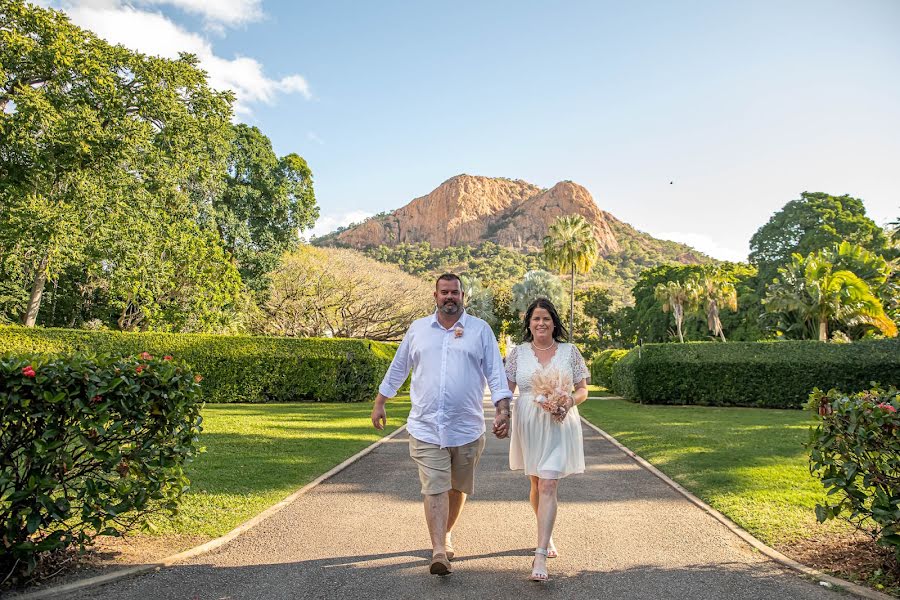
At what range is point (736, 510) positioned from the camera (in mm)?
6504

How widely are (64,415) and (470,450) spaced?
2.68 metres

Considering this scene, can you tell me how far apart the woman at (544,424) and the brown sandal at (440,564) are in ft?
1.88

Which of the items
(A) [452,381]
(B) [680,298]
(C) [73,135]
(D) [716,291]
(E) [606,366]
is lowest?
(E) [606,366]

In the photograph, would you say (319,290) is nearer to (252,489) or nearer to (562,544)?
(252,489)

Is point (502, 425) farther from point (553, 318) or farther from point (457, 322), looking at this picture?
point (553, 318)

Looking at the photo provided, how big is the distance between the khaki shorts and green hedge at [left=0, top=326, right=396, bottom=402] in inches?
720

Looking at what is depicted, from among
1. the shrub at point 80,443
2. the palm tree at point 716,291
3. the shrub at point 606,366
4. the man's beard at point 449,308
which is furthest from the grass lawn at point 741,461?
the palm tree at point 716,291

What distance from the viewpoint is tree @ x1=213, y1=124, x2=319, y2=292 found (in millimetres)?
34031

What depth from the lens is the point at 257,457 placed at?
959 cm

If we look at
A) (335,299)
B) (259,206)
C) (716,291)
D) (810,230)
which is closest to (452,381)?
(259,206)

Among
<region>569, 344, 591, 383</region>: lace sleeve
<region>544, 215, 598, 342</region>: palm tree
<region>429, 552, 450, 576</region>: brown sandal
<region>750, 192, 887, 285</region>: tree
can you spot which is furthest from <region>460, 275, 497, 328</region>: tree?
<region>429, 552, 450, 576</region>: brown sandal

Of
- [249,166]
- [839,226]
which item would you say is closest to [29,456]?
[249,166]

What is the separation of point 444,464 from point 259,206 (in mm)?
32842

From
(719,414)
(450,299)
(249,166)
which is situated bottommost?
(719,414)
